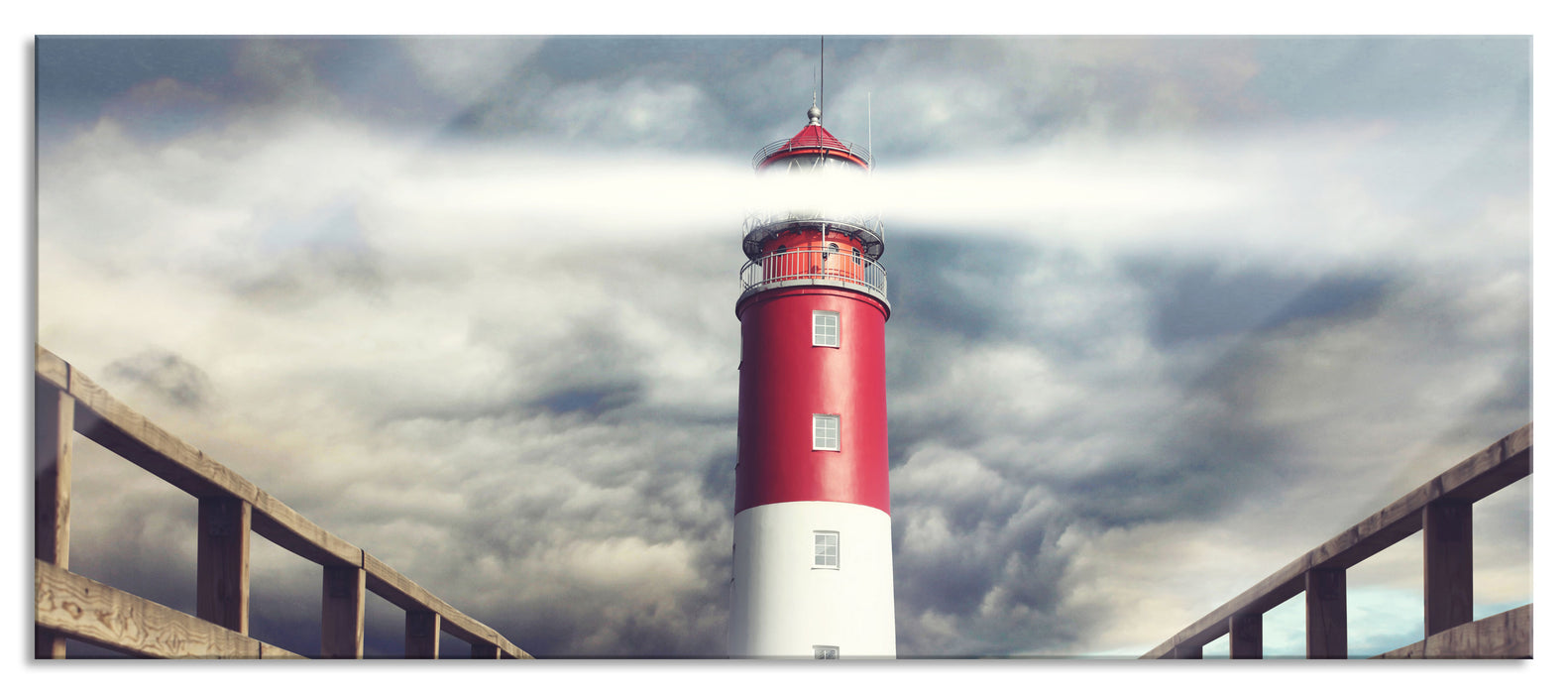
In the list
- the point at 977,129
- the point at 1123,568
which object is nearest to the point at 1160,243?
the point at 977,129

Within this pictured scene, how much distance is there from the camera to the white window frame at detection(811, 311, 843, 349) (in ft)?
36.0

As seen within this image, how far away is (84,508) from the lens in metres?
Answer: 6.04

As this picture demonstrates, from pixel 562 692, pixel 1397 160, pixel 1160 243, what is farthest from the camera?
pixel 1160 243

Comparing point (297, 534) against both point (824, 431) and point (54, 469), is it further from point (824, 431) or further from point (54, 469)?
point (824, 431)

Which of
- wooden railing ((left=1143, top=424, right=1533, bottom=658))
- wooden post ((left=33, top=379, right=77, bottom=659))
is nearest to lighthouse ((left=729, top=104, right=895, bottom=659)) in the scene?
wooden railing ((left=1143, top=424, right=1533, bottom=658))

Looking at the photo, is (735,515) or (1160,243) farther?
(735,515)

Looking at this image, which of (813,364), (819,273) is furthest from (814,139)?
(813,364)

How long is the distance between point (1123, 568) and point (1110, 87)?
254 centimetres

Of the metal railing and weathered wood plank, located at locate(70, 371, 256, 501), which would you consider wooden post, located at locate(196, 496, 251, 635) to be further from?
the metal railing

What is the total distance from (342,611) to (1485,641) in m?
4.76

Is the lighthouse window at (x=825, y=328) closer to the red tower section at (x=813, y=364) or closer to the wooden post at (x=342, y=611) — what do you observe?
the red tower section at (x=813, y=364)

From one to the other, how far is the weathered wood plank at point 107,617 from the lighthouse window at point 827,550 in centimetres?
617

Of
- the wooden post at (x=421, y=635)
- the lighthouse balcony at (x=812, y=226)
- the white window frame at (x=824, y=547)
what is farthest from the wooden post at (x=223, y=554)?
the white window frame at (x=824, y=547)

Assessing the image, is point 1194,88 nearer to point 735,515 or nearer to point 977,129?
point 977,129
